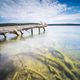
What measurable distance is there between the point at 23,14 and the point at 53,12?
1.23 m

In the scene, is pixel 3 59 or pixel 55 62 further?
pixel 3 59

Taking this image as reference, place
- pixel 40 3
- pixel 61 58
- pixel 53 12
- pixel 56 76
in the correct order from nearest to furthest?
pixel 56 76 → pixel 61 58 → pixel 40 3 → pixel 53 12

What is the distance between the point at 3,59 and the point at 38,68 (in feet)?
2.99

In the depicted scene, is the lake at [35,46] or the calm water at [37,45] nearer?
the lake at [35,46]

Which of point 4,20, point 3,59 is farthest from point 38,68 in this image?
point 4,20

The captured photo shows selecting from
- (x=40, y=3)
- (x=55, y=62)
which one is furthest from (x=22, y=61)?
(x=40, y=3)

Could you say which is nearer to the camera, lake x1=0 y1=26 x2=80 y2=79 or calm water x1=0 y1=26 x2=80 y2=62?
lake x1=0 y1=26 x2=80 y2=79

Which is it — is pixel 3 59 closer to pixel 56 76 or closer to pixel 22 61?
pixel 22 61

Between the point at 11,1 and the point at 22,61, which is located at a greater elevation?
the point at 11,1

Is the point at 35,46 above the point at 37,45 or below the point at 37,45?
above

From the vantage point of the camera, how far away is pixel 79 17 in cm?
827

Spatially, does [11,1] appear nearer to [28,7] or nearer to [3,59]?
[28,7]

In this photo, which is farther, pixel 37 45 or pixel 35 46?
pixel 37 45

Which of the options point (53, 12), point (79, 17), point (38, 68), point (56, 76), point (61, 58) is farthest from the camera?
point (79, 17)
